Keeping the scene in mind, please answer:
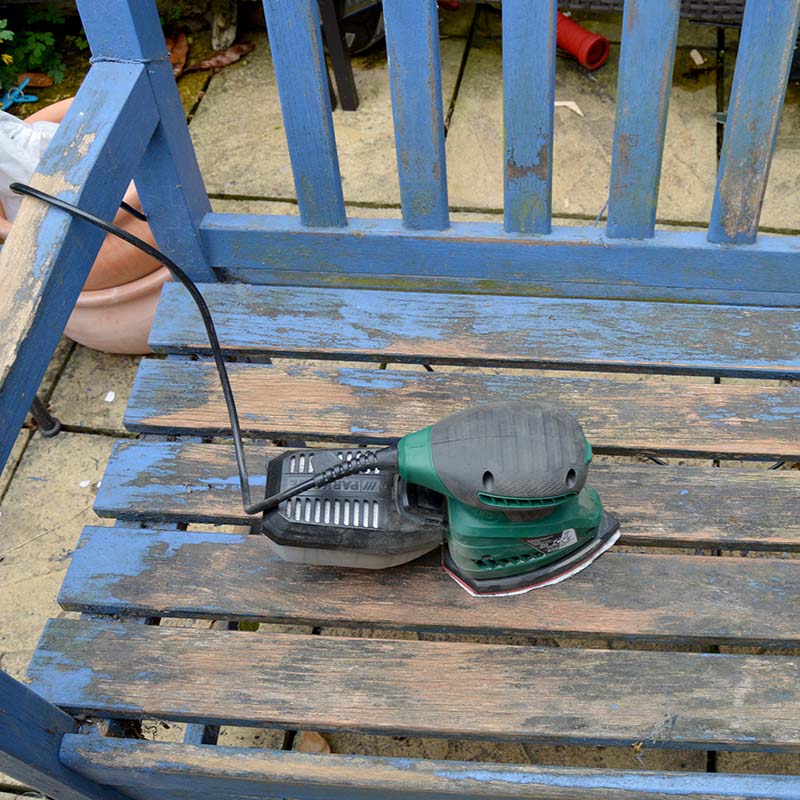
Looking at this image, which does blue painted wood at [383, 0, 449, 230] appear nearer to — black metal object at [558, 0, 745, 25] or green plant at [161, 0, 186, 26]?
black metal object at [558, 0, 745, 25]

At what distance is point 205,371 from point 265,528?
408 millimetres

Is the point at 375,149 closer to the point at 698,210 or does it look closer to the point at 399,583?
the point at 698,210

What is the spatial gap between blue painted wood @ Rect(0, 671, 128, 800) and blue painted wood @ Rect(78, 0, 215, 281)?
0.81 meters

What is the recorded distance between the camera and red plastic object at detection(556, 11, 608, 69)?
2.91m

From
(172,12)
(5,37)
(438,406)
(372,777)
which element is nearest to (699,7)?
(172,12)

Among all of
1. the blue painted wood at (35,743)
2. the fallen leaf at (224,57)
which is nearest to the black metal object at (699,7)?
the fallen leaf at (224,57)

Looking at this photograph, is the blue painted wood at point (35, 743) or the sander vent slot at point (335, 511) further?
the sander vent slot at point (335, 511)

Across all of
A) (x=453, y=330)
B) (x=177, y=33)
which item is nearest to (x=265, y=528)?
(x=453, y=330)

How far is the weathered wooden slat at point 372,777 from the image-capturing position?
1.13 m

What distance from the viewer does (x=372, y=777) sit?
1154mm

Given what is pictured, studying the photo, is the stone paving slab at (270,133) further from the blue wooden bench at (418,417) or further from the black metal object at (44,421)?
the blue wooden bench at (418,417)

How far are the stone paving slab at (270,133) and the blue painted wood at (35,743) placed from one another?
1884 millimetres

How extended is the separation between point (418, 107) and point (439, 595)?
0.78 meters

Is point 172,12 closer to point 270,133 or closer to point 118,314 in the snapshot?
point 270,133
